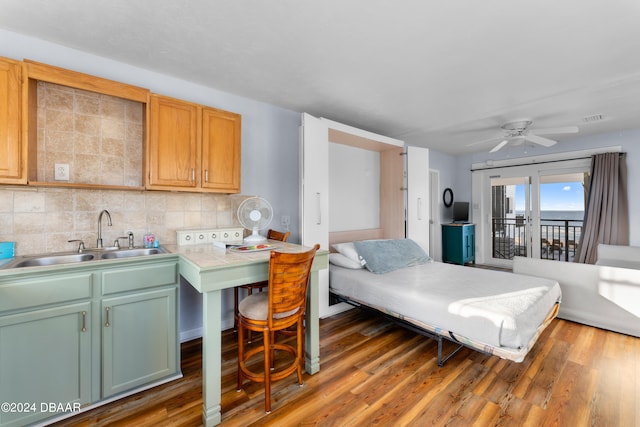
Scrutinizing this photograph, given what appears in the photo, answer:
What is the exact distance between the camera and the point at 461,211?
230 inches

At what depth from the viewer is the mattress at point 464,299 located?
1.86 metres

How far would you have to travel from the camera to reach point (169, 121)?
87.4 inches

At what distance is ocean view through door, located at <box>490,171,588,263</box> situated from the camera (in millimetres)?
4941

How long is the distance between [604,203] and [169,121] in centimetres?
601

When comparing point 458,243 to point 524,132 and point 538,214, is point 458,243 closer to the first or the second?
point 538,214

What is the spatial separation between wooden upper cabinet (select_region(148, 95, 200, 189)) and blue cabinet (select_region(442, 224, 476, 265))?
5.07m

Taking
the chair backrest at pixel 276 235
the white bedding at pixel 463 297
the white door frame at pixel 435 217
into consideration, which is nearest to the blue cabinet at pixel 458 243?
the white door frame at pixel 435 217

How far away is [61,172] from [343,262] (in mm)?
2588

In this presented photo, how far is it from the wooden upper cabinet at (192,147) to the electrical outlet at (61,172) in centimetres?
57

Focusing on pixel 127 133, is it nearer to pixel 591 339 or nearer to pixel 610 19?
pixel 610 19

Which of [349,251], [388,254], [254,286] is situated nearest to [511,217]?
[388,254]

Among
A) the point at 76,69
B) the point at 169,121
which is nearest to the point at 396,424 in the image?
the point at 169,121

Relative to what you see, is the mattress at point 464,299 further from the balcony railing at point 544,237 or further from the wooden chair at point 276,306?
the balcony railing at point 544,237

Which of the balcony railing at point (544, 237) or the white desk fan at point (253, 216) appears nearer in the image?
the white desk fan at point (253, 216)
